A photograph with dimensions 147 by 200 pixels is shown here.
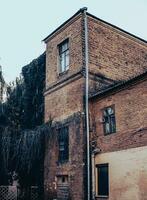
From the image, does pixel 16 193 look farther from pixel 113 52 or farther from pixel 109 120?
pixel 113 52

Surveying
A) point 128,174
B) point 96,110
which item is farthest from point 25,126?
point 128,174

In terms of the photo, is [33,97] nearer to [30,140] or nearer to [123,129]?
[30,140]

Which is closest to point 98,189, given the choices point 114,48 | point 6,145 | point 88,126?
point 88,126

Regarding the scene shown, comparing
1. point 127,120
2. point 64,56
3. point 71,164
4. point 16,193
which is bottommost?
point 16,193

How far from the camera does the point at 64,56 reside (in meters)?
18.3

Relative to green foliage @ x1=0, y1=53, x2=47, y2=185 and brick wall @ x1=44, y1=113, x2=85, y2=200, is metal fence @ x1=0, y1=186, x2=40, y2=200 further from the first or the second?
brick wall @ x1=44, y1=113, x2=85, y2=200

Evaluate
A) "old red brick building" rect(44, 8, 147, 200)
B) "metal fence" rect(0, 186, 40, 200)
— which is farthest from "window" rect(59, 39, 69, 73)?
"metal fence" rect(0, 186, 40, 200)

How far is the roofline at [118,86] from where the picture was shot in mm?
13255

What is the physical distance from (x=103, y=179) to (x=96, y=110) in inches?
128

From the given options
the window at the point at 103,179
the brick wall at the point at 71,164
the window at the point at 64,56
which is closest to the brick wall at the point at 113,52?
the window at the point at 64,56

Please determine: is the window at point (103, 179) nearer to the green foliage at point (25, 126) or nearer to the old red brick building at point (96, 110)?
the old red brick building at point (96, 110)

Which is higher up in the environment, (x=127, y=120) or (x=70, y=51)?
(x=70, y=51)

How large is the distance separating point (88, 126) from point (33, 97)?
6.86 meters

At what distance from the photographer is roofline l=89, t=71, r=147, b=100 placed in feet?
43.5
